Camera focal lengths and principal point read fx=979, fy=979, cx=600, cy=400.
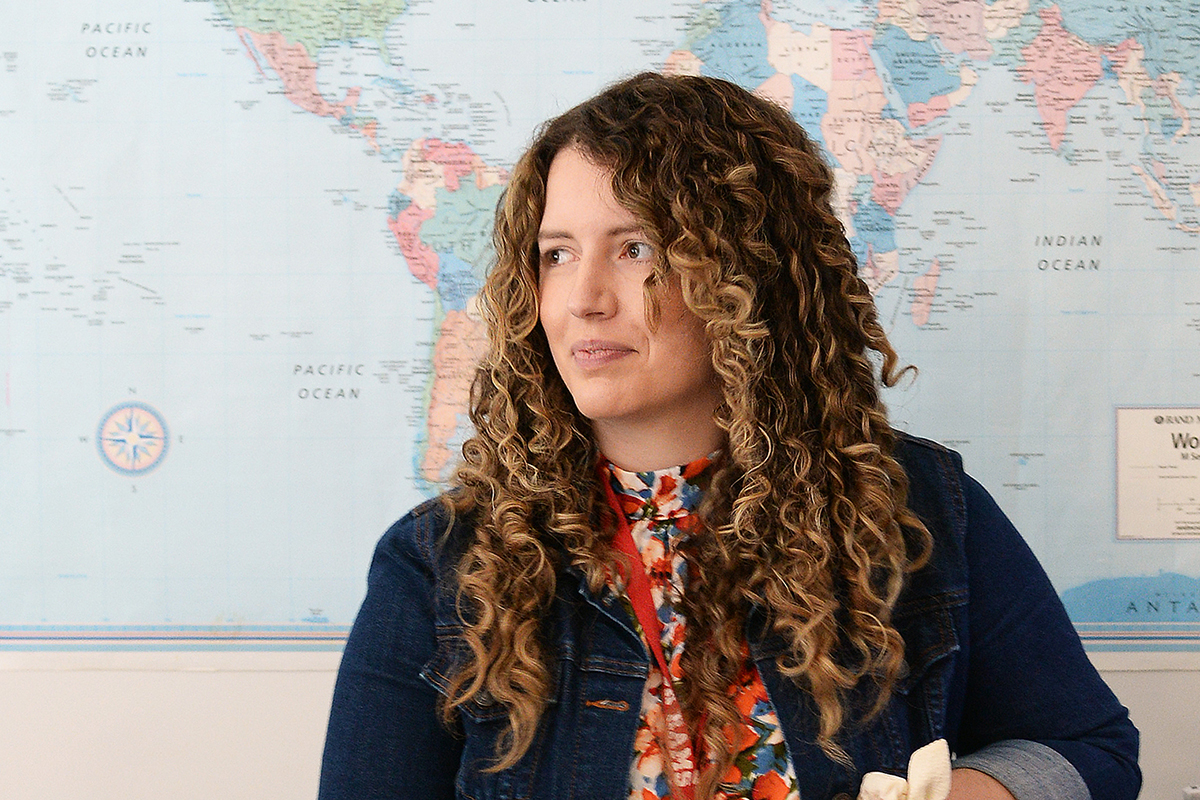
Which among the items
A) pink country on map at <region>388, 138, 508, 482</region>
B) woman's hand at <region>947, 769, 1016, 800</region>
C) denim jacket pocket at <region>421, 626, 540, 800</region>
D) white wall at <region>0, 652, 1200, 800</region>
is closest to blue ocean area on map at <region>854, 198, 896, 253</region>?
pink country on map at <region>388, 138, 508, 482</region>

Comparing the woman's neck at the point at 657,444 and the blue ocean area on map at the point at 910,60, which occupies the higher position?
the blue ocean area on map at the point at 910,60

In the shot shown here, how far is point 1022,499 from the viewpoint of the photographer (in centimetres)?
187

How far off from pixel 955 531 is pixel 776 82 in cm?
95

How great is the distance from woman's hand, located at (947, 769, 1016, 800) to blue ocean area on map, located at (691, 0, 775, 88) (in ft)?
4.10

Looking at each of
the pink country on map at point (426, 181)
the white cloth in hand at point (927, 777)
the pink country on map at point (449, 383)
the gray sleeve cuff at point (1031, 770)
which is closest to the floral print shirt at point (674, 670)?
the white cloth in hand at point (927, 777)

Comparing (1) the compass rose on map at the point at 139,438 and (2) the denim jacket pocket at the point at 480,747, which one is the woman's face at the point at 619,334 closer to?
(2) the denim jacket pocket at the point at 480,747

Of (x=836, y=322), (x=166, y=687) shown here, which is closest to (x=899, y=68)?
(x=836, y=322)

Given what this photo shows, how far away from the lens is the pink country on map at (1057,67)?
5.99 ft

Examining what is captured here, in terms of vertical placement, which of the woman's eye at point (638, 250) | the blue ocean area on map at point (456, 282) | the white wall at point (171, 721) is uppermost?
the woman's eye at point (638, 250)

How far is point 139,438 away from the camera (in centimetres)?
188

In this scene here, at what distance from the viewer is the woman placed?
3.93ft

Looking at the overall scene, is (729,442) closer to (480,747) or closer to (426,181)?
(480,747)

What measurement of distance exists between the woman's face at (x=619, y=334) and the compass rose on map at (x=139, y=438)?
98cm

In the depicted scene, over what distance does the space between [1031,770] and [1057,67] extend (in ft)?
4.19
